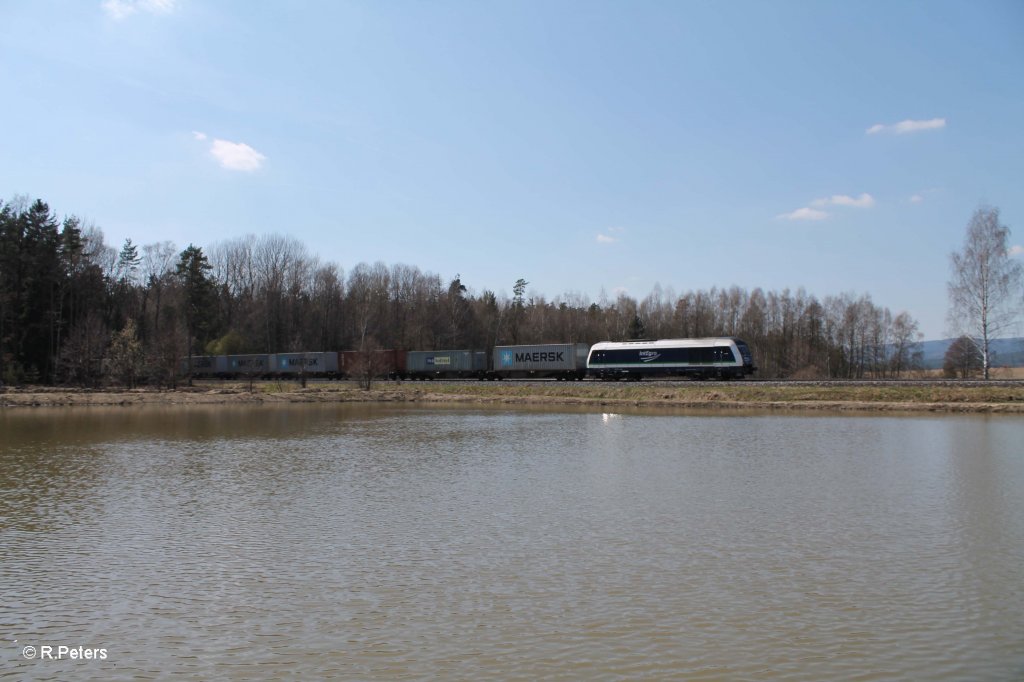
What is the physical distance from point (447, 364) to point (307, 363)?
54.8ft

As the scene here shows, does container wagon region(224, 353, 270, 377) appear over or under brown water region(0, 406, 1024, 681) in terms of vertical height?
over

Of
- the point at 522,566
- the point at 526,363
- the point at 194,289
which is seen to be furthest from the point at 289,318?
the point at 522,566

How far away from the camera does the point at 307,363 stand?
72750 millimetres

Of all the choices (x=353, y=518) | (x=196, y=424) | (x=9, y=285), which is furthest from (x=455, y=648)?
(x=9, y=285)

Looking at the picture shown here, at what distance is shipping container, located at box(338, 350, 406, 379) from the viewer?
59.9m

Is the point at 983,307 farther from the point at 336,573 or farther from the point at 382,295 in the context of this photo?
the point at 382,295

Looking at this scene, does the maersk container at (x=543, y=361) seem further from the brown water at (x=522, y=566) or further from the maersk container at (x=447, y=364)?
the brown water at (x=522, y=566)

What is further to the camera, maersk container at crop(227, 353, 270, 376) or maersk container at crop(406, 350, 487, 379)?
maersk container at crop(227, 353, 270, 376)

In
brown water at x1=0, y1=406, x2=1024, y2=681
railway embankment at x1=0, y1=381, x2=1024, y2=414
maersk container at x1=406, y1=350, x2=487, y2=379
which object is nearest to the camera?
brown water at x1=0, y1=406, x2=1024, y2=681

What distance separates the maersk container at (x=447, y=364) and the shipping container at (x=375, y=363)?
85 cm

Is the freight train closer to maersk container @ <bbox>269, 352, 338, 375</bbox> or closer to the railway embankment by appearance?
maersk container @ <bbox>269, 352, 338, 375</bbox>

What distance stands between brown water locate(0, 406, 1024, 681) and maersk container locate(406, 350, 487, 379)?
4138 cm

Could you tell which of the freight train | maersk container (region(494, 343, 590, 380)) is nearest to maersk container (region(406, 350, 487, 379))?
the freight train

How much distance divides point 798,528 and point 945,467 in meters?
9.33
